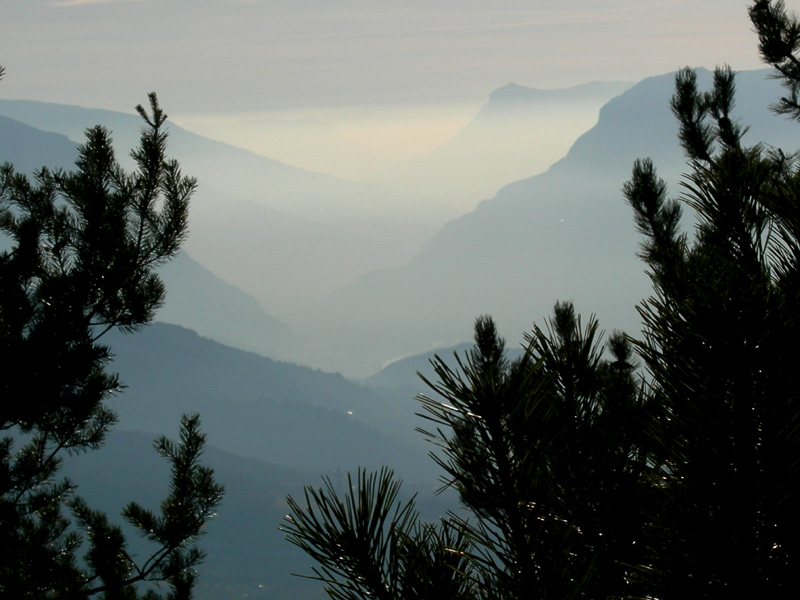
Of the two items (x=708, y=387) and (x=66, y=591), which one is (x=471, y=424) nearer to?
(x=708, y=387)

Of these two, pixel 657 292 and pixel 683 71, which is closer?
pixel 657 292

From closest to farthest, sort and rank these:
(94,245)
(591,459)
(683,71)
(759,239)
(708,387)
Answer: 1. (708,387)
2. (759,239)
3. (591,459)
4. (94,245)
5. (683,71)

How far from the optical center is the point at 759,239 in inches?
55.5

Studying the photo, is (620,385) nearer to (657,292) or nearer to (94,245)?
(657,292)

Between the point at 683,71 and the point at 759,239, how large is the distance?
8.32 m

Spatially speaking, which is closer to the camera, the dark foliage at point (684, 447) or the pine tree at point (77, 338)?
the dark foliage at point (684, 447)

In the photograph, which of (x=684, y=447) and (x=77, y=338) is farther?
(x=77, y=338)

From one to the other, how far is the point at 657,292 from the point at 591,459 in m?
0.66

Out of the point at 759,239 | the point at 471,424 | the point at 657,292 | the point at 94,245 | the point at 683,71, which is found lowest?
the point at 471,424

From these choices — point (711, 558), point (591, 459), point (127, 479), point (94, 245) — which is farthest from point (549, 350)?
point (127, 479)

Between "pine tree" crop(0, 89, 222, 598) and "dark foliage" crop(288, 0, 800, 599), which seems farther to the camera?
"pine tree" crop(0, 89, 222, 598)

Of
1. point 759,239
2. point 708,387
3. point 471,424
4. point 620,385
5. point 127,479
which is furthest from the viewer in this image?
point 127,479

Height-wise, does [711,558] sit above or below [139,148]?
below

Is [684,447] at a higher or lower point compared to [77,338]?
lower
